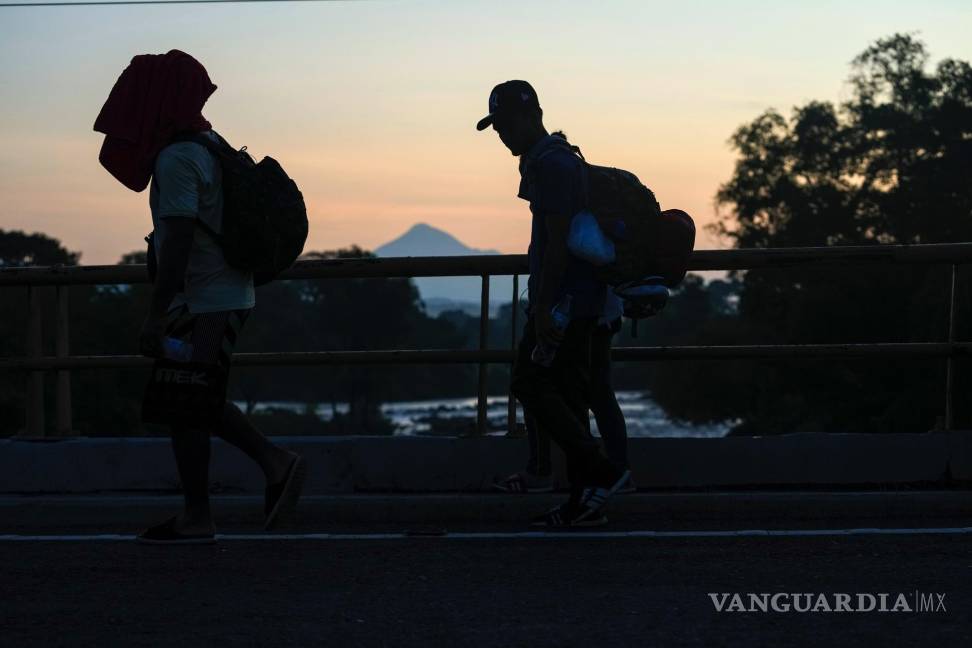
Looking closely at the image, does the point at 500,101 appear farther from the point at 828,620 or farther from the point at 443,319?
the point at 443,319

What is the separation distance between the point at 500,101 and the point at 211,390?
1.59m

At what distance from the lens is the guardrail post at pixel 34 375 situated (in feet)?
23.5

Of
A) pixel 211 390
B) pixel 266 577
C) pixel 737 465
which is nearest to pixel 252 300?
pixel 211 390

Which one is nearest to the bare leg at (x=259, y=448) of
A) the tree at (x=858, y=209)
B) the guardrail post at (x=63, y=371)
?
the guardrail post at (x=63, y=371)

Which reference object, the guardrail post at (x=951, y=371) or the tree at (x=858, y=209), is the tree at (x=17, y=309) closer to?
the guardrail post at (x=951, y=371)

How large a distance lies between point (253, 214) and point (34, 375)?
2.27 meters

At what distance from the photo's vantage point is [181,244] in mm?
5426

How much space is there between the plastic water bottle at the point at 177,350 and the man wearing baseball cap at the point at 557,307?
1.35 meters

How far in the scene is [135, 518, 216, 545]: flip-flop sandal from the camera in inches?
225

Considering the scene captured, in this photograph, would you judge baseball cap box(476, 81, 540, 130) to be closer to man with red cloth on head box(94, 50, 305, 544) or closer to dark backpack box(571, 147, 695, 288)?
dark backpack box(571, 147, 695, 288)

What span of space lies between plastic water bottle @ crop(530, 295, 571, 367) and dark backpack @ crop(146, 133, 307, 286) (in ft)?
3.42

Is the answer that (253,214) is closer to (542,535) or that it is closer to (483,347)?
(542,535)

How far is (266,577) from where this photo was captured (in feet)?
16.5

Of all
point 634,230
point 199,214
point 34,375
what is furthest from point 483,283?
point 34,375
